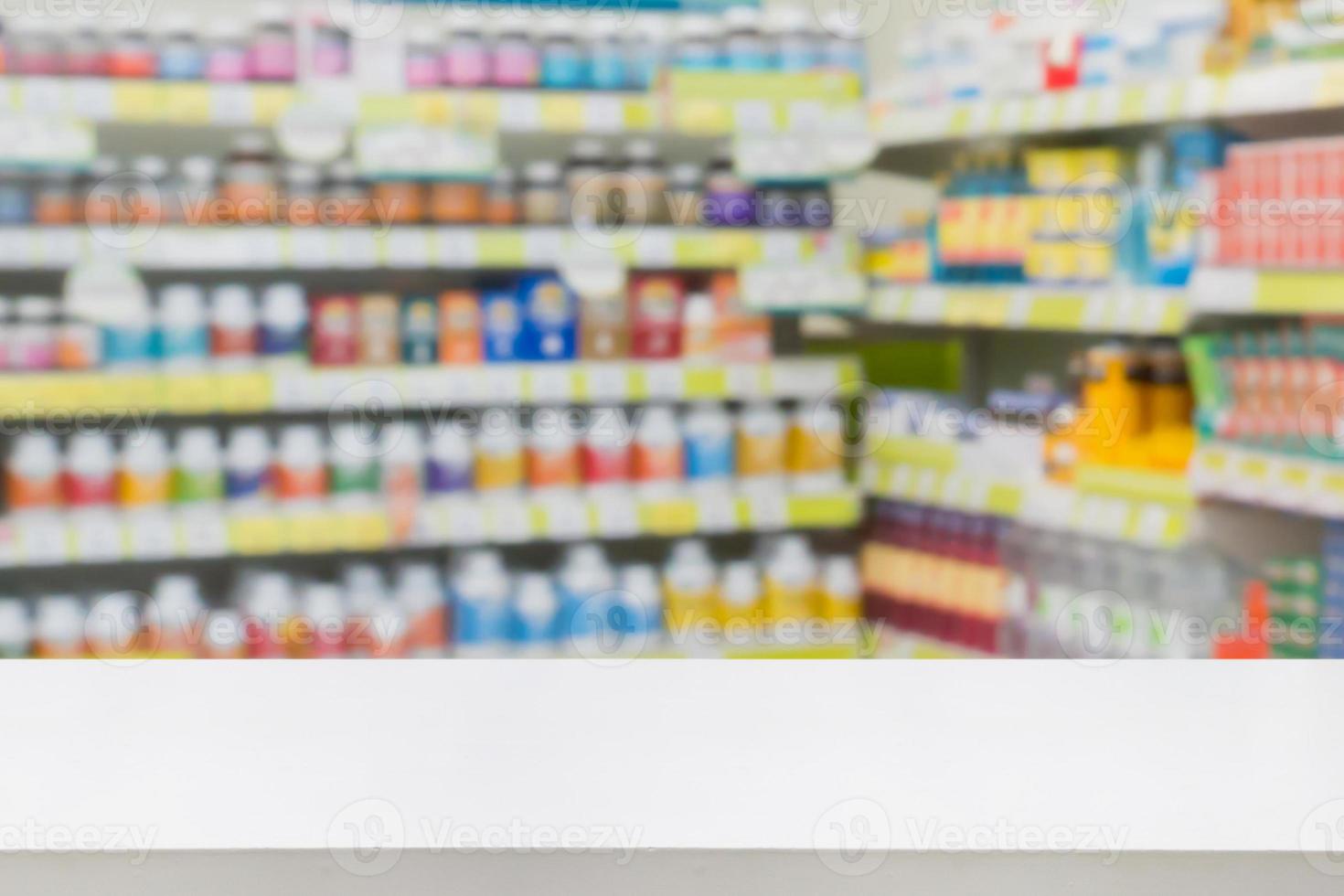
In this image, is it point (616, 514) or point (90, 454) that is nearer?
point (90, 454)

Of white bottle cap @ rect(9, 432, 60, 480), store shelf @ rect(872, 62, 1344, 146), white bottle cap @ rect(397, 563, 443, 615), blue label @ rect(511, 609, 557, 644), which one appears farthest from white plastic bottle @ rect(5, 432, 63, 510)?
store shelf @ rect(872, 62, 1344, 146)

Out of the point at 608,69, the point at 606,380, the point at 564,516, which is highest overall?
the point at 608,69

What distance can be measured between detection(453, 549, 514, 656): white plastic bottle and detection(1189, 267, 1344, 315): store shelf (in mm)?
1210

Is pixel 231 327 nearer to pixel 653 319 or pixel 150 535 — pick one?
pixel 150 535

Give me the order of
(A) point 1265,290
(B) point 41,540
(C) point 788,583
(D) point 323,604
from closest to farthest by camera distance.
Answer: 1. (A) point 1265,290
2. (B) point 41,540
3. (D) point 323,604
4. (C) point 788,583

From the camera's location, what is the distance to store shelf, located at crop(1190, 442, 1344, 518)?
5.88 ft

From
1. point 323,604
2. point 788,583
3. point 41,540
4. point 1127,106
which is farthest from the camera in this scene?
point 788,583

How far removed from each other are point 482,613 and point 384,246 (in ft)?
2.10

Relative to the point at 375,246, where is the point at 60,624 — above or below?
below

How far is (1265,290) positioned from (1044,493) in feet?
1.67

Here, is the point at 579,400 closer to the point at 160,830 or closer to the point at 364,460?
the point at 364,460

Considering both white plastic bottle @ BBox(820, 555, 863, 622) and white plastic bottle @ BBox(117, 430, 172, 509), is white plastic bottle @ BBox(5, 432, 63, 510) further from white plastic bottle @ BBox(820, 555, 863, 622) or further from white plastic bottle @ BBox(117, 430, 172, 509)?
white plastic bottle @ BBox(820, 555, 863, 622)

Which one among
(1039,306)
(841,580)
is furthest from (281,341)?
(1039,306)

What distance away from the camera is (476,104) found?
2.10 meters
